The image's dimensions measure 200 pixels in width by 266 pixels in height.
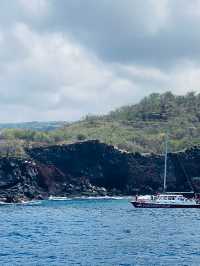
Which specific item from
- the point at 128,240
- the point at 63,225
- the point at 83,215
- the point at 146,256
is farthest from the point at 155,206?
the point at 146,256

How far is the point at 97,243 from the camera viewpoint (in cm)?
7269

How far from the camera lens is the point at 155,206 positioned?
493 ft

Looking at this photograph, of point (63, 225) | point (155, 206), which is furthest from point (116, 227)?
point (155, 206)

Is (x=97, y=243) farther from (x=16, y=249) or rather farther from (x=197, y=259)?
(x=197, y=259)

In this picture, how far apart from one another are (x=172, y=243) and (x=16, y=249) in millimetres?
16481

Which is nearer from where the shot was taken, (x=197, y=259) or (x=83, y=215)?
(x=197, y=259)

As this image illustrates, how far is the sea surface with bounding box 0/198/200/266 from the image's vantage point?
60.3 meters

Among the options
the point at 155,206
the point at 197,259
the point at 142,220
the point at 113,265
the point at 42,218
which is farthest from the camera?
the point at 155,206

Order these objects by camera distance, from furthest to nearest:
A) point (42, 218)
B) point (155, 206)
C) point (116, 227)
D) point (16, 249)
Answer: point (155, 206), point (42, 218), point (116, 227), point (16, 249)

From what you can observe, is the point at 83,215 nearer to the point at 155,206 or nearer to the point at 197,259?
the point at 155,206

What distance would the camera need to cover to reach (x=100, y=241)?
74562 mm

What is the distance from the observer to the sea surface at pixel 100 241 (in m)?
60.3

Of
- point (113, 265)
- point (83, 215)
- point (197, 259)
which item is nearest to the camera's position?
point (113, 265)

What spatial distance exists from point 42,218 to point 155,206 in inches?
1591
